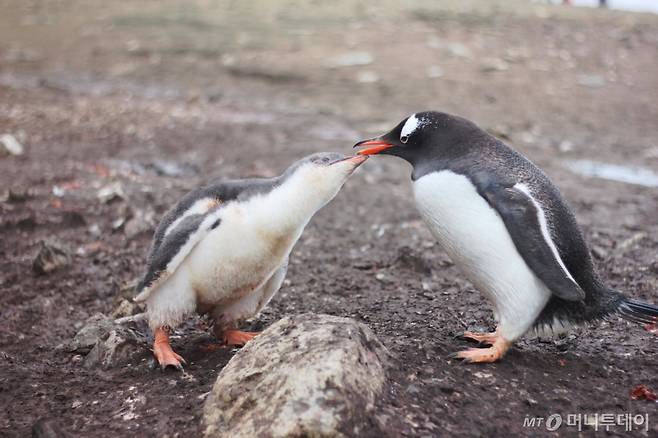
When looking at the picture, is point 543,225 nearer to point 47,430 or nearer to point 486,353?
point 486,353

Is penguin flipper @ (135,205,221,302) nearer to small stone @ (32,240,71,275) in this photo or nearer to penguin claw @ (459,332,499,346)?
penguin claw @ (459,332,499,346)

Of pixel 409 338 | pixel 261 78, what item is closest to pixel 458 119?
pixel 409 338

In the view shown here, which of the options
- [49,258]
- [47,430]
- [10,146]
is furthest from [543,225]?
[10,146]

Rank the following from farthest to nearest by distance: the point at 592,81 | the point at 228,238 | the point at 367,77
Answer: the point at 367,77 → the point at 592,81 → the point at 228,238

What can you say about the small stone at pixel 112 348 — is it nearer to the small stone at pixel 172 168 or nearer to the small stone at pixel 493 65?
the small stone at pixel 172 168

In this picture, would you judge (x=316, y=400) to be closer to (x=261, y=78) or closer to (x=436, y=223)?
(x=436, y=223)

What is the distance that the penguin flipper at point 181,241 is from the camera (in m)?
3.10

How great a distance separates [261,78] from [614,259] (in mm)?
7966

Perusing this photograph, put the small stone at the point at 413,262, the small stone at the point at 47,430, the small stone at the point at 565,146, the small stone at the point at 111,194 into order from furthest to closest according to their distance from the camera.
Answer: the small stone at the point at 565,146 → the small stone at the point at 111,194 → the small stone at the point at 413,262 → the small stone at the point at 47,430

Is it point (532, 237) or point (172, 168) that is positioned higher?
point (532, 237)

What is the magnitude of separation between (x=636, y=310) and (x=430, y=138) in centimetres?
110

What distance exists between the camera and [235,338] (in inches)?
133

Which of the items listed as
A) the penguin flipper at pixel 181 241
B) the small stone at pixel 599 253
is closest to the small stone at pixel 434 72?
the small stone at pixel 599 253

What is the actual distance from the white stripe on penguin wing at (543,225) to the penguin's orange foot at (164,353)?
1479 mm
